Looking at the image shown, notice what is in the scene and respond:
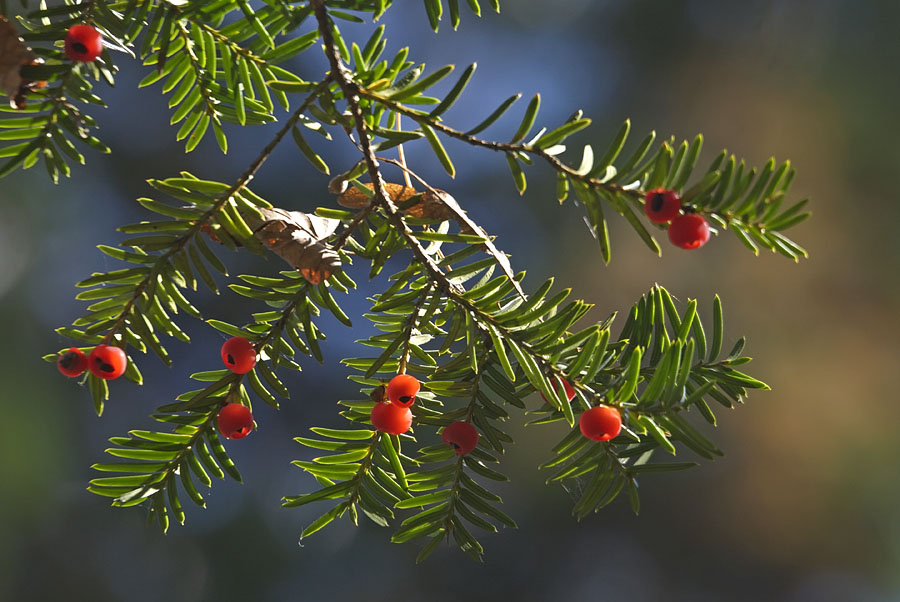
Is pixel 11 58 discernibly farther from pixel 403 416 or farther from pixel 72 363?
pixel 403 416

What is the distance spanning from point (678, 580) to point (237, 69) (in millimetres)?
2001

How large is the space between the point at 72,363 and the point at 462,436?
20 centimetres

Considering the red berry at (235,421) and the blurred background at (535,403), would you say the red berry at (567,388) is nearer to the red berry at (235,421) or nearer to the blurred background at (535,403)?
the red berry at (235,421)

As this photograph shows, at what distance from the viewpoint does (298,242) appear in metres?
0.40

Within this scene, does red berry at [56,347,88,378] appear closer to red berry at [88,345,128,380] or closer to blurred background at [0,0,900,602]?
red berry at [88,345,128,380]

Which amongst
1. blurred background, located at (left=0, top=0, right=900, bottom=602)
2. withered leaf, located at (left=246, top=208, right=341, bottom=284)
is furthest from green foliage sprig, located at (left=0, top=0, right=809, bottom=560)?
blurred background, located at (left=0, top=0, right=900, bottom=602)

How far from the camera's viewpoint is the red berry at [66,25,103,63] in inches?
15.3

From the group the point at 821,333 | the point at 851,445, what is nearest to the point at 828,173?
the point at 821,333

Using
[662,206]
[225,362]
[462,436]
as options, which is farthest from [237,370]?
[662,206]

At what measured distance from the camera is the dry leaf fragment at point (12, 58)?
367 mm

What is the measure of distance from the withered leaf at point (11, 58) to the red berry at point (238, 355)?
16 cm

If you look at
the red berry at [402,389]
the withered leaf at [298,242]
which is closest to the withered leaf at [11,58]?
the withered leaf at [298,242]

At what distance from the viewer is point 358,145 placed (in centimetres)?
38

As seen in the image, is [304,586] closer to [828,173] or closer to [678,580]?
[678,580]
